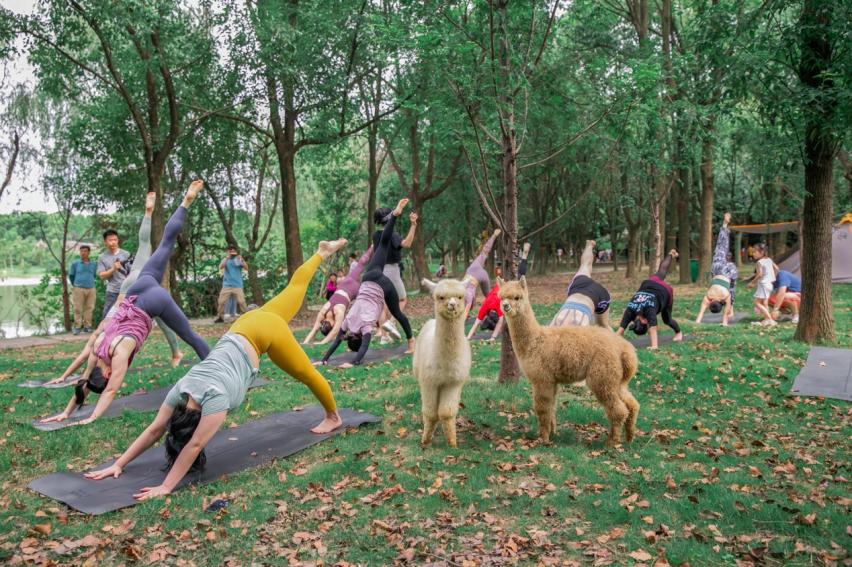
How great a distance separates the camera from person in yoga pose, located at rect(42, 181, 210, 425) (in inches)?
263

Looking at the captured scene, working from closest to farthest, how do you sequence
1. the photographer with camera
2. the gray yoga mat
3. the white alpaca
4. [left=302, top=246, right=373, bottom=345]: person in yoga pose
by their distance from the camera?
1. the white alpaca
2. the gray yoga mat
3. the photographer with camera
4. [left=302, top=246, right=373, bottom=345]: person in yoga pose

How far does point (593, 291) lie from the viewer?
8.68 m

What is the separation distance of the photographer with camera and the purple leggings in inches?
117

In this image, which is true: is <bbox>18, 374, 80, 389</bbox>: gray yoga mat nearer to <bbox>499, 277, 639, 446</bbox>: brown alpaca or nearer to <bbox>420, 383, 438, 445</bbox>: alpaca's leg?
<bbox>420, 383, 438, 445</bbox>: alpaca's leg

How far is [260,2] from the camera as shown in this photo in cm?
1538

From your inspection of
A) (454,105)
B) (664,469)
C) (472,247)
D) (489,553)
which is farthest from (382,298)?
(472,247)

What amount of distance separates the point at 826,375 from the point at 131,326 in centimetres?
899

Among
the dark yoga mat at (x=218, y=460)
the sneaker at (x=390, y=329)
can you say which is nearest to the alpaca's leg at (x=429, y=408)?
the dark yoga mat at (x=218, y=460)

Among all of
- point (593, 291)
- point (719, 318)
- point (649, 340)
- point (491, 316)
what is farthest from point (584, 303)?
point (719, 318)

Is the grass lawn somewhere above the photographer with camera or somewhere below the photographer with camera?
below

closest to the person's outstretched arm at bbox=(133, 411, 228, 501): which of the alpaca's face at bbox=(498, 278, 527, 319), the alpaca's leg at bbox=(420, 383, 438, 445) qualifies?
the alpaca's leg at bbox=(420, 383, 438, 445)

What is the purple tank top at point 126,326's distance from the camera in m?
6.74

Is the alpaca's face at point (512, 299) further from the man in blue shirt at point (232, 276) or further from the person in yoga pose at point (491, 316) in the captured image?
the man in blue shirt at point (232, 276)

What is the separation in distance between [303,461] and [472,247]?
102 ft
